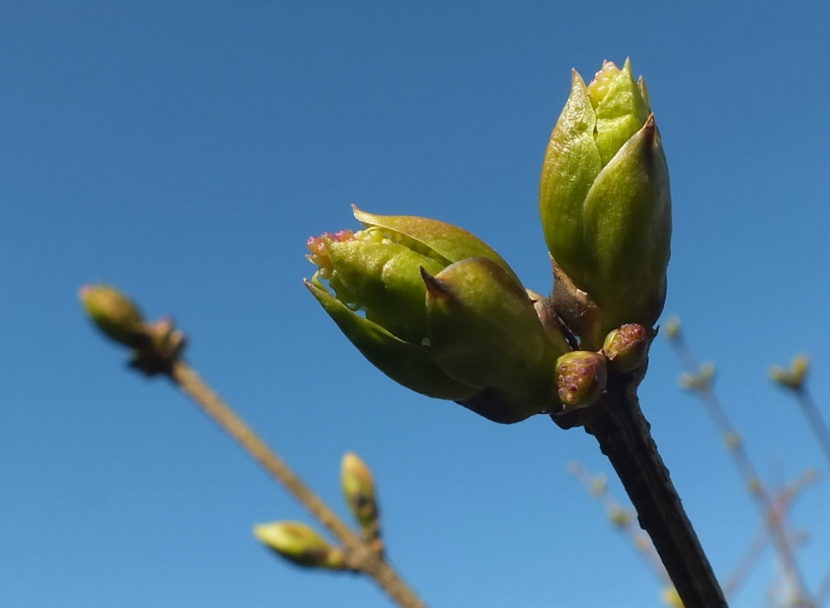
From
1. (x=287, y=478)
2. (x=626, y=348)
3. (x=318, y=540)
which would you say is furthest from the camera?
(x=318, y=540)

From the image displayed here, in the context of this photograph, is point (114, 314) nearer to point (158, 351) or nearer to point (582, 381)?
point (158, 351)

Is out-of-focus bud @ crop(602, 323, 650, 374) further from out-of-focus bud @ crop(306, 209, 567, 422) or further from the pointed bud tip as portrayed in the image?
the pointed bud tip

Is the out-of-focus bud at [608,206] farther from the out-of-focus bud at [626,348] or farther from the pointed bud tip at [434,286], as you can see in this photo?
the pointed bud tip at [434,286]

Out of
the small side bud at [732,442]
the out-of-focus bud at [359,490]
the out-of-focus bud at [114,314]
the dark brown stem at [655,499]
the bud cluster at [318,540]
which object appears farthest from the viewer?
the small side bud at [732,442]

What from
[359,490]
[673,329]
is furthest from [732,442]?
[359,490]

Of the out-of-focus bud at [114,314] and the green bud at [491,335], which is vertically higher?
the out-of-focus bud at [114,314]

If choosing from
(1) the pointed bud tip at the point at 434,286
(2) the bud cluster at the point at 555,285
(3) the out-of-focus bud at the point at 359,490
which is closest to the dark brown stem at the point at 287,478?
(3) the out-of-focus bud at the point at 359,490
